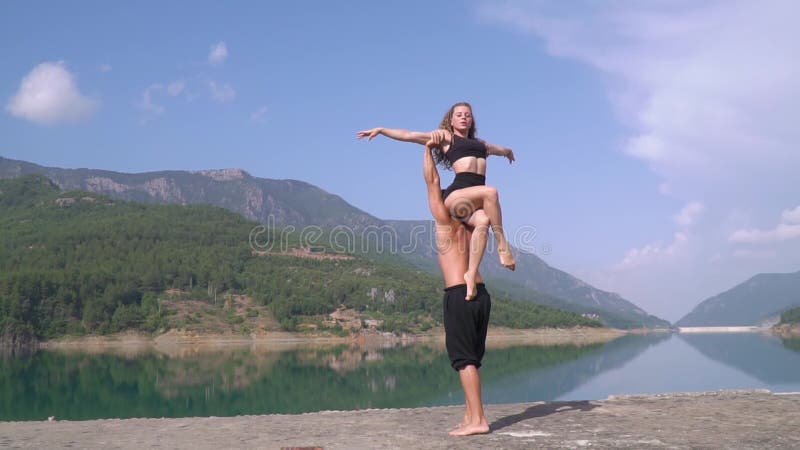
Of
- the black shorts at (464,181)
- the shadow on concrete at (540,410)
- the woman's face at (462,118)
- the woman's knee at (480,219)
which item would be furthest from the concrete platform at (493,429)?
the woman's face at (462,118)

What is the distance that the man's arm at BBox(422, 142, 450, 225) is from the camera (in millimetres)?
6793

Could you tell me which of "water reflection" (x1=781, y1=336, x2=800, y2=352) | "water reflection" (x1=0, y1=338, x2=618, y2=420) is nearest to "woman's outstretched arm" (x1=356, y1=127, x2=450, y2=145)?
"water reflection" (x1=0, y1=338, x2=618, y2=420)

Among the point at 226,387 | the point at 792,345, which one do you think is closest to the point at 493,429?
the point at 226,387

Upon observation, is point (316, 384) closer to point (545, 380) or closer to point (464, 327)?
point (545, 380)

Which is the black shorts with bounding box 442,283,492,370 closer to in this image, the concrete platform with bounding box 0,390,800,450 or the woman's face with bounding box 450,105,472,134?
the concrete platform with bounding box 0,390,800,450

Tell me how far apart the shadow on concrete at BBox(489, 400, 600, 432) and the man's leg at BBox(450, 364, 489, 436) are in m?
0.29

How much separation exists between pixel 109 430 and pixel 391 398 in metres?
23.9

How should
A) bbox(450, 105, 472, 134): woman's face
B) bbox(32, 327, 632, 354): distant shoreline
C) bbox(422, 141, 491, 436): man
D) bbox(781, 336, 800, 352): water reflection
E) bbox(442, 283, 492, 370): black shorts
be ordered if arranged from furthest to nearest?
1. bbox(32, 327, 632, 354): distant shoreline
2. bbox(781, 336, 800, 352): water reflection
3. bbox(450, 105, 472, 134): woman's face
4. bbox(442, 283, 492, 370): black shorts
5. bbox(422, 141, 491, 436): man

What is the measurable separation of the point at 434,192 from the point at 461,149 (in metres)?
0.55

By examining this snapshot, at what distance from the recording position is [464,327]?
254 inches

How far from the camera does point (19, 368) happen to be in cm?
5309

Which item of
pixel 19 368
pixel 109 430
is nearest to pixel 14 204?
pixel 19 368

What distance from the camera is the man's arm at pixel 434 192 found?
679cm

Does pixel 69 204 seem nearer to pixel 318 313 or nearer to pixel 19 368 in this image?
pixel 318 313
